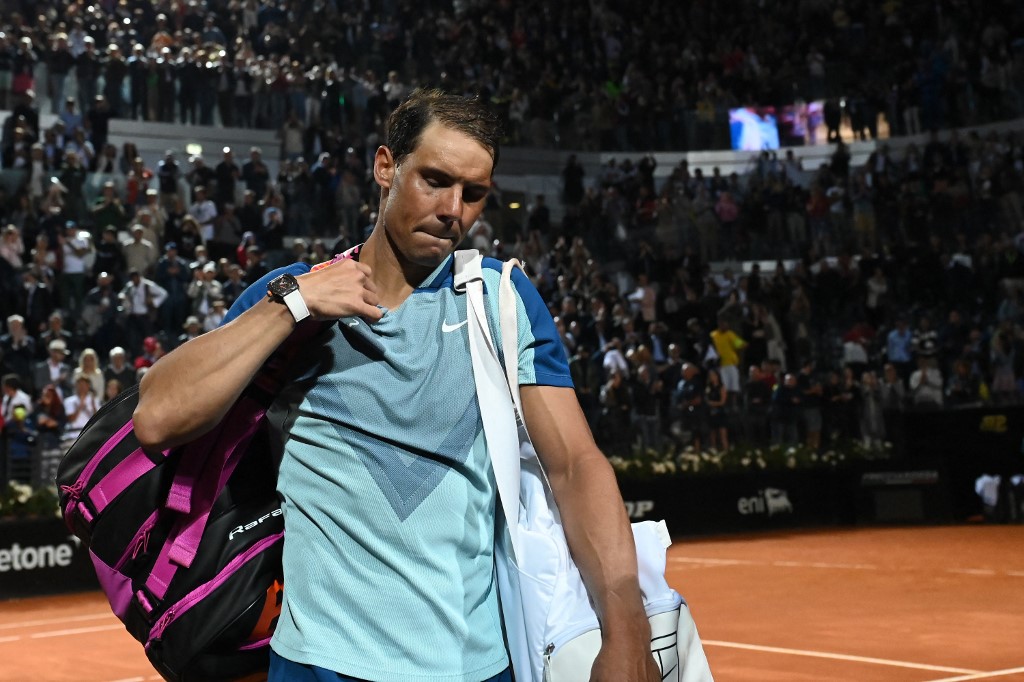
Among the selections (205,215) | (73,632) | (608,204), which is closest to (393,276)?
(73,632)

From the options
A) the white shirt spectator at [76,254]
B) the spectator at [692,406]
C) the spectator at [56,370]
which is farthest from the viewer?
the spectator at [692,406]

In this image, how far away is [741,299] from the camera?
22297 mm

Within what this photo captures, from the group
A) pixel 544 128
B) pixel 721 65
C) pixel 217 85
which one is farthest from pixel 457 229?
pixel 721 65

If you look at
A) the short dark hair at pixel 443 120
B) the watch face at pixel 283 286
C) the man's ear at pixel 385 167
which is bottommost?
the watch face at pixel 283 286

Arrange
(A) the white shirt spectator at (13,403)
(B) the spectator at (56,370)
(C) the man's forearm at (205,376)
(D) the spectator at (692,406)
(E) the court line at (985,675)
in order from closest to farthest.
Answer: (C) the man's forearm at (205,376) → (E) the court line at (985,675) → (A) the white shirt spectator at (13,403) → (B) the spectator at (56,370) → (D) the spectator at (692,406)

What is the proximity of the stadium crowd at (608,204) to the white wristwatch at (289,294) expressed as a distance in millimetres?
11588

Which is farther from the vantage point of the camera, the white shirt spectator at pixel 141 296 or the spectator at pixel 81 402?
the white shirt spectator at pixel 141 296

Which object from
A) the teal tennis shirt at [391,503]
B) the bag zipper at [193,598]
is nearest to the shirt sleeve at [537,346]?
the teal tennis shirt at [391,503]

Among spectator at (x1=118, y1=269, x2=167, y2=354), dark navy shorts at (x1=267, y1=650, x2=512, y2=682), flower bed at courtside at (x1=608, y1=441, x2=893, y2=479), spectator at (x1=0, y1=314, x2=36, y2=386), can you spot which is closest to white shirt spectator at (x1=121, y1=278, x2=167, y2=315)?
spectator at (x1=118, y1=269, x2=167, y2=354)

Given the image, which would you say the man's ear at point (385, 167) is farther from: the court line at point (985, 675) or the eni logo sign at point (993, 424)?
the eni logo sign at point (993, 424)

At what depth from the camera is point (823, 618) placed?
9.68 m

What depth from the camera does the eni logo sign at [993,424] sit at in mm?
17109

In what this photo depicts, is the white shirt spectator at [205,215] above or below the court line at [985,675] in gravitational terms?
above

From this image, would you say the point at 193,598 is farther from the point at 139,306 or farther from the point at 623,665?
the point at 139,306
